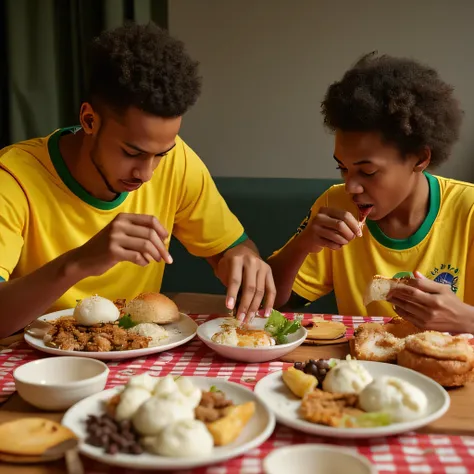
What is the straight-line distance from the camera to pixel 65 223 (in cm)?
175

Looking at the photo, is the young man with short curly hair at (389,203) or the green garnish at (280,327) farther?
the young man with short curly hair at (389,203)

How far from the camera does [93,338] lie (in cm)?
131

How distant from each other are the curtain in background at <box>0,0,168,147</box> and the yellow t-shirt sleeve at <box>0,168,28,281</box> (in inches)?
48.3

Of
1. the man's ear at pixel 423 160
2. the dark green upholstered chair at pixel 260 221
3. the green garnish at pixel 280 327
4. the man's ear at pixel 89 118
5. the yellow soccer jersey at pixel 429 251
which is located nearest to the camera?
the green garnish at pixel 280 327

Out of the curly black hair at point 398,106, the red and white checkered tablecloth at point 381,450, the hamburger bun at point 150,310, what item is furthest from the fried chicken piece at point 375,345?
the curly black hair at point 398,106

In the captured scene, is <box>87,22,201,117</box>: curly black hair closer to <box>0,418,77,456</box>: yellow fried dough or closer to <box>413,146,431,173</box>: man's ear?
<box>413,146,431,173</box>: man's ear

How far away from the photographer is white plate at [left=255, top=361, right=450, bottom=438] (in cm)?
90

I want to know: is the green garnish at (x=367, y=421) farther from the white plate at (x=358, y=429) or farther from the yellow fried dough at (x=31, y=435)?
the yellow fried dough at (x=31, y=435)

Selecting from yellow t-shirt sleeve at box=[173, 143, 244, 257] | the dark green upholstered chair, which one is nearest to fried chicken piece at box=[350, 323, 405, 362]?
yellow t-shirt sleeve at box=[173, 143, 244, 257]

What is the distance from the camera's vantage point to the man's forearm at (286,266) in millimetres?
1805

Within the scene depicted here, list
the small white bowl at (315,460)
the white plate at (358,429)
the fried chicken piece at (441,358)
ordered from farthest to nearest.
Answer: the fried chicken piece at (441,358)
the white plate at (358,429)
the small white bowl at (315,460)

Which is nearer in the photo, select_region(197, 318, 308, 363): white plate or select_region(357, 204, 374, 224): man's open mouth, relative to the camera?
select_region(197, 318, 308, 363): white plate

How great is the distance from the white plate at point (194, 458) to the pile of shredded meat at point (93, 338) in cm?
27

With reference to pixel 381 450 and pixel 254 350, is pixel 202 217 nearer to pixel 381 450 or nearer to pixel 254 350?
pixel 254 350
